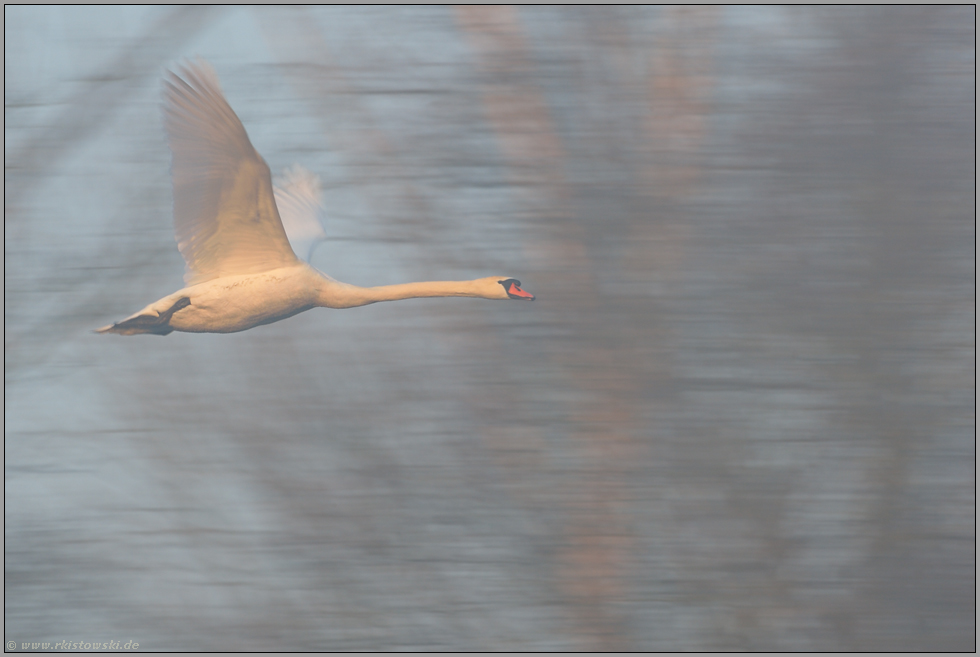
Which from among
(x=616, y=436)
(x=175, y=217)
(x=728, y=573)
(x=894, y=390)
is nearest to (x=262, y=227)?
(x=175, y=217)

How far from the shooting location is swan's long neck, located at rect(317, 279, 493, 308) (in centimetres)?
364

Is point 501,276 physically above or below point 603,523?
above

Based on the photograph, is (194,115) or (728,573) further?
(728,573)

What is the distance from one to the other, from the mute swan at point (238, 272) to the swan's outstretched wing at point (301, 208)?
18.4 inches

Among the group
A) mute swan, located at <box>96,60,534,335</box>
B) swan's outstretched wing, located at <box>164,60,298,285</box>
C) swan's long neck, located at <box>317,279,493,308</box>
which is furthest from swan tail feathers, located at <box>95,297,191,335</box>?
swan's long neck, located at <box>317,279,493,308</box>

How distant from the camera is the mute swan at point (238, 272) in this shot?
11.1 feet

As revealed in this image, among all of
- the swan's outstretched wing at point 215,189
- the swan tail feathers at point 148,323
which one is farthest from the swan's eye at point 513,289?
the swan tail feathers at point 148,323

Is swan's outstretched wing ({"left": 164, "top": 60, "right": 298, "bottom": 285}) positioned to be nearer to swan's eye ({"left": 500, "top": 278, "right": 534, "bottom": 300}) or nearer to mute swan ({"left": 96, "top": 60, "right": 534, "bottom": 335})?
mute swan ({"left": 96, "top": 60, "right": 534, "bottom": 335})

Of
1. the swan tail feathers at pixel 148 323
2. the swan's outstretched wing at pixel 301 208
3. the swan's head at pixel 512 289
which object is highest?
the swan's outstretched wing at pixel 301 208

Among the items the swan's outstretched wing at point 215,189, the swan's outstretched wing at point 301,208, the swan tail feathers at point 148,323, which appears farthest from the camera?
the swan's outstretched wing at point 301,208

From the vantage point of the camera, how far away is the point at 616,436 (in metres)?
3.55

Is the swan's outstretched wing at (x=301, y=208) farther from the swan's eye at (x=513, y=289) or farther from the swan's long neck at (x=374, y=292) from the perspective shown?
the swan's eye at (x=513, y=289)

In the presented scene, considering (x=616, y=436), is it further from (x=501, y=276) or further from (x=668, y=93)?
(x=668, y=93)

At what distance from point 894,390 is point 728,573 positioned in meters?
0.94
